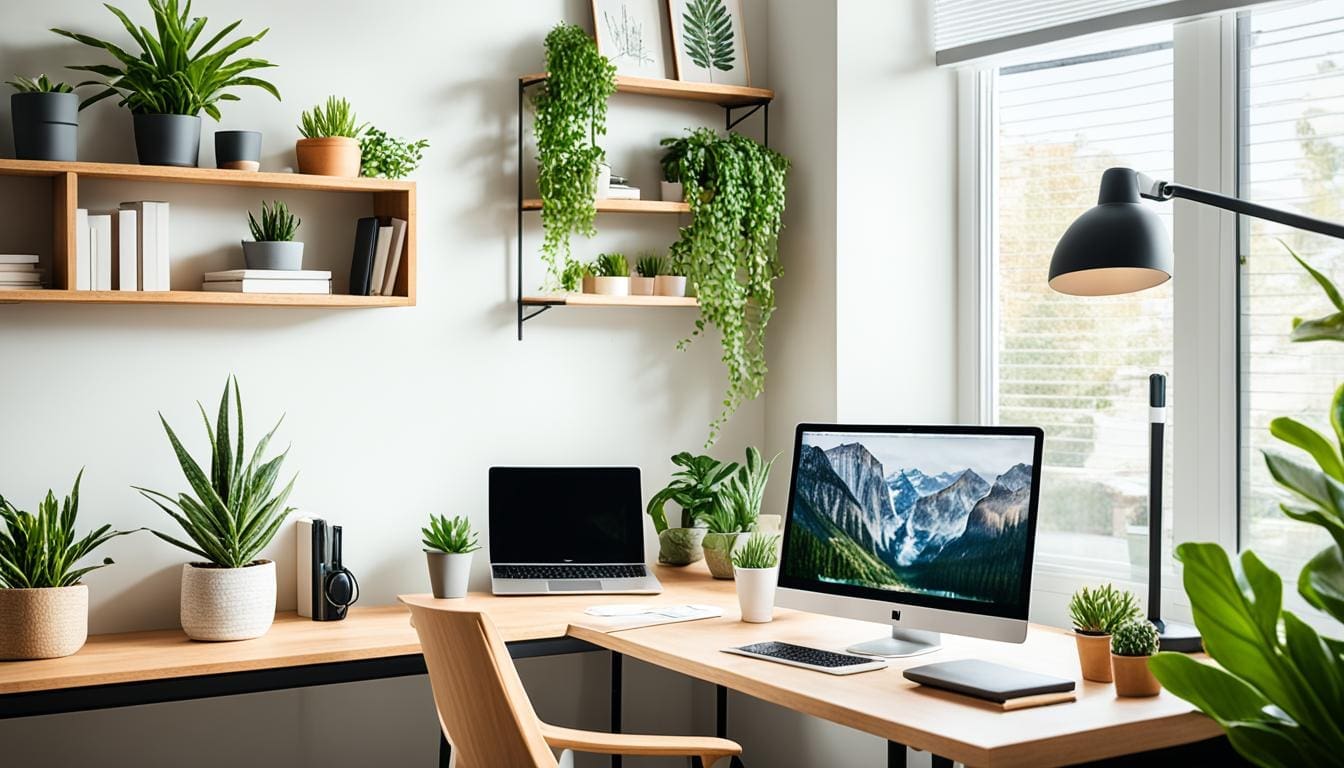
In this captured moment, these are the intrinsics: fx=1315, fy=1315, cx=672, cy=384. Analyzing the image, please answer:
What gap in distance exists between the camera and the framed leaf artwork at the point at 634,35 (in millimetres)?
3662

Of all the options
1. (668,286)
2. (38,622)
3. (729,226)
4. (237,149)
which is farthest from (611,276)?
(38,622)

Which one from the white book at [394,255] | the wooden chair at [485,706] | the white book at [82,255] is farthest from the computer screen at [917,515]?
the white book at [82,255]

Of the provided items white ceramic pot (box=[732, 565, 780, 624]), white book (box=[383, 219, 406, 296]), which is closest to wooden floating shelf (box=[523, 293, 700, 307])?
white book (box=[383, 219, 406, 296])

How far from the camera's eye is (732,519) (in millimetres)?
3506

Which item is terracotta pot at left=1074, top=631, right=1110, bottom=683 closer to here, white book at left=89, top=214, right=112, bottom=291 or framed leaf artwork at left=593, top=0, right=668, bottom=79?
framed leaf artwork at left=593, top=0, right=668, bottom=79

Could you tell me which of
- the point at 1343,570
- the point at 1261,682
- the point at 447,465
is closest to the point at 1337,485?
the point at 1343,570

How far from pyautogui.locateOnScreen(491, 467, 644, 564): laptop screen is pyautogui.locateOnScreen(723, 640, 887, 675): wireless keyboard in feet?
3.17

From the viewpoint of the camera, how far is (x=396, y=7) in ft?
11.2

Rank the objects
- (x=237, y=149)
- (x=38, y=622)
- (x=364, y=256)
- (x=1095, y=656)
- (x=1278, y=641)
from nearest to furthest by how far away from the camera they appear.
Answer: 1. (x=1278, y=641)
2. (x=1095, y=656)
3. (x=38, y=622)
4. (x=237, y=149)
5. (x=364, y=256)

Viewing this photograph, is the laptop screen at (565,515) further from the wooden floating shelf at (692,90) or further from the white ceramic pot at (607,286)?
the wooden floating shelf at (692,90)

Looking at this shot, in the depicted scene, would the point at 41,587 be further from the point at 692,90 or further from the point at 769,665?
the point at 692,90

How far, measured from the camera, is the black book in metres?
3.22

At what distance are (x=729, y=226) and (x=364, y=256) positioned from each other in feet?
3.38

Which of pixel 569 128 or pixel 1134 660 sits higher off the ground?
pixel 569 128
